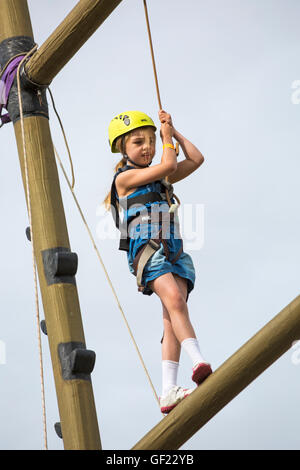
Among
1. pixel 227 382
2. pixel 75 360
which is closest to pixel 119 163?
pixel 75 360

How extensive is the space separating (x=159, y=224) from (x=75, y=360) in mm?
952

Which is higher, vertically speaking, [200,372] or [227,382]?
[200,372]

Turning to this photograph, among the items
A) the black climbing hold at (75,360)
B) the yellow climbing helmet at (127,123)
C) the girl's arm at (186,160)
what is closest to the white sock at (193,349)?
the black climbing hold at (75,360)

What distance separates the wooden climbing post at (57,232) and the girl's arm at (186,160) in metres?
0.77

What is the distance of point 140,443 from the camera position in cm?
540

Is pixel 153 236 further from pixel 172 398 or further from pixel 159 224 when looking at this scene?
pixel 172 398

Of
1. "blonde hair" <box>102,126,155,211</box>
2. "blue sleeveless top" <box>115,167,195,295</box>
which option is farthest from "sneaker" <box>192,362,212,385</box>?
"blonde hair" <box>102,126,155,211</box>

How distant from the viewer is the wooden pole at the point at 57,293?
5992 mm

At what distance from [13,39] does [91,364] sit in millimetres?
2207

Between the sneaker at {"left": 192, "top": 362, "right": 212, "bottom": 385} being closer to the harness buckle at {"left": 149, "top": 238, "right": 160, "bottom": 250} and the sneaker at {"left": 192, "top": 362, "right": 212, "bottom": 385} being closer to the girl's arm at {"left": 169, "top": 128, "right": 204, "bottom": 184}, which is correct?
the harness buckle at {"left": 149, "top": 238, "right": 160, "bottom": 250}

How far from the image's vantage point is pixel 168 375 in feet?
19.5

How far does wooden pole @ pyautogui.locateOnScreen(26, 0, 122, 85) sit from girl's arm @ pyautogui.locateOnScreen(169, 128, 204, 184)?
82 cm
